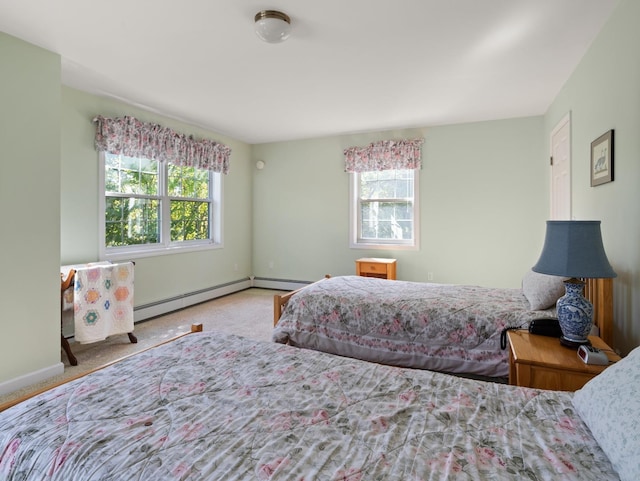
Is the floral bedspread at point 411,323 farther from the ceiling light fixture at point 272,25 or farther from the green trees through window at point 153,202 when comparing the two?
the green trees through window at point 153,202

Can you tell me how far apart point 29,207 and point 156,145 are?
1.80 m

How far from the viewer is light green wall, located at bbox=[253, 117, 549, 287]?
4.39m

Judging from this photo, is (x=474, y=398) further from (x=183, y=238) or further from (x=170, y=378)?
(x=183, y=238)

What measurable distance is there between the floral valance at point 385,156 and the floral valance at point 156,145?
1873mm

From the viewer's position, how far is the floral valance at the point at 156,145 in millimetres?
3609

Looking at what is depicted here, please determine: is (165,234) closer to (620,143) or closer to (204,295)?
(204,295)

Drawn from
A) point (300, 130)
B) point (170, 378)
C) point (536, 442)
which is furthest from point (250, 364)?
point (300, 130)

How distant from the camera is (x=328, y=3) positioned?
6.87 ft

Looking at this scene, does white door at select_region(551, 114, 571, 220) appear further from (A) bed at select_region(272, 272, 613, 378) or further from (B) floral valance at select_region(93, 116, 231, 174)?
(B) floral valance at select_region(93, 116, 231, 174)

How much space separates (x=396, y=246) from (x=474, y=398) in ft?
12.7

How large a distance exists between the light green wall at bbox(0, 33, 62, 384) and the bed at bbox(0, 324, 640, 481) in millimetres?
1668

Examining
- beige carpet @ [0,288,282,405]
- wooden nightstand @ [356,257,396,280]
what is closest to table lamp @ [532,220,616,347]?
beige carpet @ [0,288,282,405]

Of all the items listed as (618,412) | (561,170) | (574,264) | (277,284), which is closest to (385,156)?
Answer: (561,170)

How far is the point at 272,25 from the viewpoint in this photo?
221 cm
